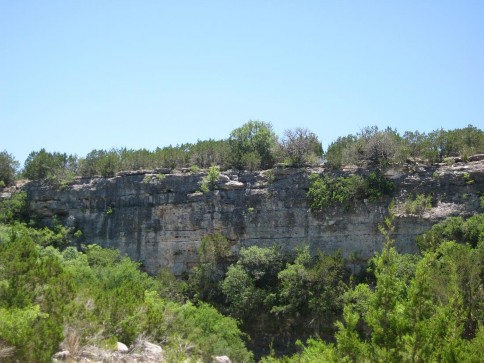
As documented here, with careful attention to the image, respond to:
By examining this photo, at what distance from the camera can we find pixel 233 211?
31766mm

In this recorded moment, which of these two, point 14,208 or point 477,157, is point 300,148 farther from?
point 14,208

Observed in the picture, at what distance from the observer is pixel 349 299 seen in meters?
26.7

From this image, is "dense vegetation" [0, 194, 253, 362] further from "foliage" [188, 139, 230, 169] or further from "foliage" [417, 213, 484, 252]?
"foliage" [417, 213, 484, 252]

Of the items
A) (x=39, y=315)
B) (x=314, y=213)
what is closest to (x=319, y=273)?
(x=314, y=213)

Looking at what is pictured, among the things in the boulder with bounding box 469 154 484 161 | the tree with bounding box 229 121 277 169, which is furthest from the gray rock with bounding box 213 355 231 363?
the boulder with bounding box 469 154 484 161

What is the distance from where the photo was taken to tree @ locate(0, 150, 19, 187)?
38.6m

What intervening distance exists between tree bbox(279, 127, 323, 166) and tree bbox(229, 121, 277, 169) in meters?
0.91

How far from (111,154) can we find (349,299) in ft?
56.5

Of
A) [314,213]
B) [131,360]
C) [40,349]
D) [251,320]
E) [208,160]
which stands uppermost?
[208,160]

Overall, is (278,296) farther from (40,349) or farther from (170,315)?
(40,349)

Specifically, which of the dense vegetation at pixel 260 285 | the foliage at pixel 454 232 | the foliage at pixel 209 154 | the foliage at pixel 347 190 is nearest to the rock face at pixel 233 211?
the foliage at pixel 347 190

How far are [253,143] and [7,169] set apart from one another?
52.0 feet

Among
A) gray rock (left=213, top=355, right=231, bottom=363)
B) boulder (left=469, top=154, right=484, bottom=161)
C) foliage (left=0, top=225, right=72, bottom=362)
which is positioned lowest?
gray rock (left=213, top=355, right=231, bottom=363)

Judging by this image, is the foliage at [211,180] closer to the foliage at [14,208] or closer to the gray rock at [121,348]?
the foliage at [14,208]
